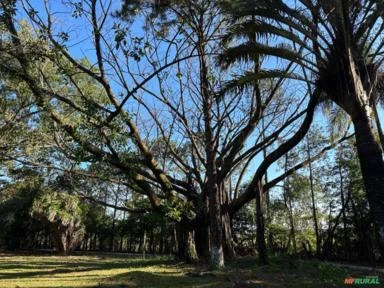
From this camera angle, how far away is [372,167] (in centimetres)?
758

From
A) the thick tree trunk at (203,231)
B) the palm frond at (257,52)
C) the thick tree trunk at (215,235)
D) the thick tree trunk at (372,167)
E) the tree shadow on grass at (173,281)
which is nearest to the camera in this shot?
the thick tree trunk at (372,167)

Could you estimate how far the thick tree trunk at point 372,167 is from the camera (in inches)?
290

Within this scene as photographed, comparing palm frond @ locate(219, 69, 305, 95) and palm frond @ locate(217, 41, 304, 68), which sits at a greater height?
palm frond @ locate(217, 41, 304, 68)

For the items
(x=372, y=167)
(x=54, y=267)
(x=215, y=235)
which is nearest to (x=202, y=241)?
(x=215, y=235)

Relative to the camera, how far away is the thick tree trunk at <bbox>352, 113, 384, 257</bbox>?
737cm

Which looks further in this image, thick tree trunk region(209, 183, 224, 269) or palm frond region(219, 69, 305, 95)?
thick tree trunk region(209, 183, 224, 269)

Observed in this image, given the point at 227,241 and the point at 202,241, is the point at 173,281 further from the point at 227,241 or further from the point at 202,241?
the point at 202,241

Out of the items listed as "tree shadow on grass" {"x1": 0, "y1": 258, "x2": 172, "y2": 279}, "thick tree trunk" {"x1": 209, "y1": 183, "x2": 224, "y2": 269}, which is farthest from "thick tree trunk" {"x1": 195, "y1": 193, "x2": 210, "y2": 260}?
"thick tree trunk" {"x1": 209, "y1": 183, "x2": 224, "y2": 269}

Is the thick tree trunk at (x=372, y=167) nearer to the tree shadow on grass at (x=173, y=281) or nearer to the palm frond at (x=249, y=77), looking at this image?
the palm frond at (x=249, y=77)

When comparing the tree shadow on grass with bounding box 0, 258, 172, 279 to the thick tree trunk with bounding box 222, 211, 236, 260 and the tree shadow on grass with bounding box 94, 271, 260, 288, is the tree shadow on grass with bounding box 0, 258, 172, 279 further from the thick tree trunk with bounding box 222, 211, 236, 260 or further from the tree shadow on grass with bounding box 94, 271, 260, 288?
the tree shadow on grass with bounding box 94, 271, 260, 288

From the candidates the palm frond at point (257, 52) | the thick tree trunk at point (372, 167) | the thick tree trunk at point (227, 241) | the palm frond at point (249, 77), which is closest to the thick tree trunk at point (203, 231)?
the thick tree trunk at point (227, 241)

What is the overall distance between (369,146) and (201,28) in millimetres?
7251

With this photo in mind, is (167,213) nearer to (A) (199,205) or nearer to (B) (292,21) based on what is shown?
(A) (199,205)

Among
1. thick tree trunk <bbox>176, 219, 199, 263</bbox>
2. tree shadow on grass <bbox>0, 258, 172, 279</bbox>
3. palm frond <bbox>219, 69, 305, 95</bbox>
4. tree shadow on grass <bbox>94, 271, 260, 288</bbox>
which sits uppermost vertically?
palm frond <bbox>219, 69, 305, 95</bbox>
